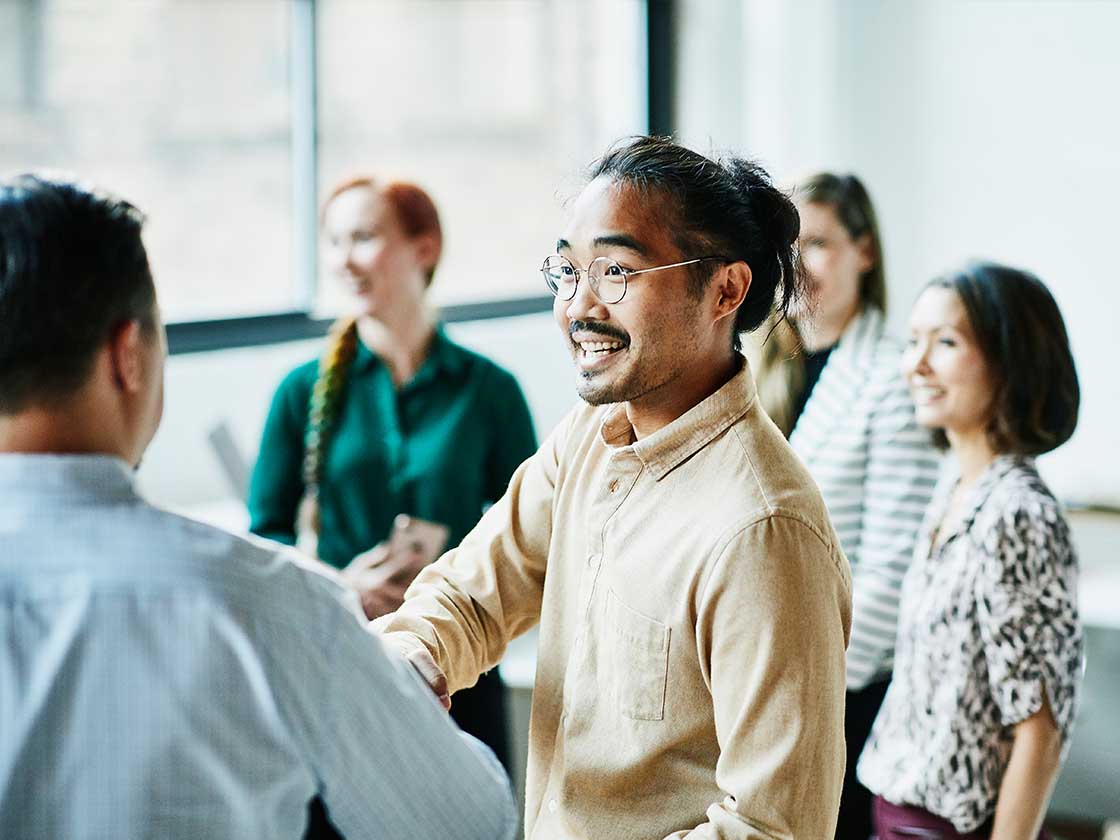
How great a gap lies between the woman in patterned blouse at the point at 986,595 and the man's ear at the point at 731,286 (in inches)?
28.0

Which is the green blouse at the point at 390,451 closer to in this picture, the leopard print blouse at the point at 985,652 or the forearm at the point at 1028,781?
the leopard print blouse at the point at 985,652

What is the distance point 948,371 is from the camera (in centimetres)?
220

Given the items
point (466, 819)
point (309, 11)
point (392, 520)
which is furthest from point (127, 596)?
point (309, 11)

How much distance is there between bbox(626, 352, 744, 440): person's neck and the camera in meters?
1.48

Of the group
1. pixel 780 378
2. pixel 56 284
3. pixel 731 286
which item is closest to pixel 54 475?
pixel 56 284

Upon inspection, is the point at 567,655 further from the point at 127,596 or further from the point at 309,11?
the point at 309,11

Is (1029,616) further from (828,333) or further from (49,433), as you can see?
(49,433)

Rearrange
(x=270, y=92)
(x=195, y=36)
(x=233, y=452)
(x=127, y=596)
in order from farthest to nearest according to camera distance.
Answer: (x=270, y=92) → (x=195, y=36) → (x=233, y=452) → (x=127, y=596)

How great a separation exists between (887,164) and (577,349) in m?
3.27

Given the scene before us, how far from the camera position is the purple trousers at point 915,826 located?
6.48 ft

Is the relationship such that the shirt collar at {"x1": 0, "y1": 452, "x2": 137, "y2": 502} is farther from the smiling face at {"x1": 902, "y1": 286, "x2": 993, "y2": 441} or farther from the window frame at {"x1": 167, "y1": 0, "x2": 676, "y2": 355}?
the window frame at {"x1": 167, "y1": 0, "x2": 676, "y2": 355}

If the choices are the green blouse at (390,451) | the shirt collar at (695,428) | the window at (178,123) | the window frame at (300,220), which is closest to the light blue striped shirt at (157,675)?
the shirt collar at (695,428)

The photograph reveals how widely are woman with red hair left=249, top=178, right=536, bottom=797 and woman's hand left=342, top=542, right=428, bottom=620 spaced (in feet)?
0.06

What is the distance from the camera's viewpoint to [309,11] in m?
3.84
